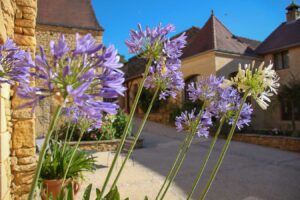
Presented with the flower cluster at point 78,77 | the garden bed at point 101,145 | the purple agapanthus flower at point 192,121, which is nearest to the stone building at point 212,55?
the garden bed at point 101,145

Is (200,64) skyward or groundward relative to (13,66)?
skyward

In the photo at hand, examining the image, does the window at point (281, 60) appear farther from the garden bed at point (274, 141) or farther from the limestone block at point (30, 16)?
the limestone block at point (30, 16)

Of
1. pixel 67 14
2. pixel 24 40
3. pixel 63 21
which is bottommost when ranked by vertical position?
pixel 24 40

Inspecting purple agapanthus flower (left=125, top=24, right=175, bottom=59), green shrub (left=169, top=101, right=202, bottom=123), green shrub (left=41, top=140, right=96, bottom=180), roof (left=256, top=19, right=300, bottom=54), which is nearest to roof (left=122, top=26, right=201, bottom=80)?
green shrub (left=169, top=101, right=202, bottom=123)

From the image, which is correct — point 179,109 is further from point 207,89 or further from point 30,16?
point 207,89

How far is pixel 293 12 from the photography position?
56.7 feet

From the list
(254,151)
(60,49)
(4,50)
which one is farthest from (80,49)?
(254,151)

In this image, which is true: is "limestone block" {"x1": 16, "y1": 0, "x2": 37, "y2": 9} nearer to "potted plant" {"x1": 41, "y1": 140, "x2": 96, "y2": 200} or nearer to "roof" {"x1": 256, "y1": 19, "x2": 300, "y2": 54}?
"potted plant" {"x1": 41, "y1": 140, "x2": 96, "y2": 200}

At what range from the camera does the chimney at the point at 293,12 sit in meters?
17.0

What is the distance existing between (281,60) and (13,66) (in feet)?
54.7

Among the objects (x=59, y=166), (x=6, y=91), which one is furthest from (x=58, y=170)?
(x=6, y=91)

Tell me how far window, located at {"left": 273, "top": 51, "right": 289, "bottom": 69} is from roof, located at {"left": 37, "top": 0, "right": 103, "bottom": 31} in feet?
34.3

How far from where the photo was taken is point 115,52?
846 millimetres

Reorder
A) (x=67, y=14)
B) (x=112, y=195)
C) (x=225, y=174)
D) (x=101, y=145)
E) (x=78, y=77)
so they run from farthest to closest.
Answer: (x=67, y=14)
(x=101, y=145)
(x=225, y=174)
(x=112, y=195)
(x=78, y=77)
